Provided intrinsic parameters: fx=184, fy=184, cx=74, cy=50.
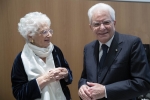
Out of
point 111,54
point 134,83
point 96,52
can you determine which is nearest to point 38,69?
point 96,52

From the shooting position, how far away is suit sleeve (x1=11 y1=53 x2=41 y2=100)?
1477 millimetres

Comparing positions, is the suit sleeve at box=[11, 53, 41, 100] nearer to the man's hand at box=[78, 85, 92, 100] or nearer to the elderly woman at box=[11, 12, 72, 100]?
the elderly woman at box=[11, 12, 72, 100]

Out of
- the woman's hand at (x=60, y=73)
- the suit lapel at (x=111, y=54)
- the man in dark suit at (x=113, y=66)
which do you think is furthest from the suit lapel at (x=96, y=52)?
the woman's hand at (x=60, y=73)

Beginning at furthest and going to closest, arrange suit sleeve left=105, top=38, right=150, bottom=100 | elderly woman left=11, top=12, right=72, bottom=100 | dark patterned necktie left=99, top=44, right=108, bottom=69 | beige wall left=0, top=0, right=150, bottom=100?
1. beige wall left=0, top=0, right=150, bottom=100
2. elderly woman left=11, top=12, right=72, bottom=100
3. dark patterned necktie left=99, top=44, right=108, bottom=69
4. suit sleeve left=105, top=38, right=150, bottom=100

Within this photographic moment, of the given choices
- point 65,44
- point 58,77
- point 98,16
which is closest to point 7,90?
point 65,44

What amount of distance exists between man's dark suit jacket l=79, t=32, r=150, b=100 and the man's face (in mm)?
66

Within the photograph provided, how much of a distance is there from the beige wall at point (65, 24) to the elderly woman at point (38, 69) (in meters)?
0.83

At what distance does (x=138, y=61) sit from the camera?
4.07 feet

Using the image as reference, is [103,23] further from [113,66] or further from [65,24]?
[65,24]

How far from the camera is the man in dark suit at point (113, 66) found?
1246 mm

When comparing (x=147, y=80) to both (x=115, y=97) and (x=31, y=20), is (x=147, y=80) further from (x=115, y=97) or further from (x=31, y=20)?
(x=31, y=20)

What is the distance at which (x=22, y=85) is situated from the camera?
1.51m

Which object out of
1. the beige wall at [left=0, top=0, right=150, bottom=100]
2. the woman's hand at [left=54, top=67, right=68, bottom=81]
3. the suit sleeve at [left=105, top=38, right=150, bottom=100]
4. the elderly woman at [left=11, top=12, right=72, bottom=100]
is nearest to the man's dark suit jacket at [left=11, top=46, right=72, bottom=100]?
the elderly woman at [left=11, top=12, right=72, bottom=100]

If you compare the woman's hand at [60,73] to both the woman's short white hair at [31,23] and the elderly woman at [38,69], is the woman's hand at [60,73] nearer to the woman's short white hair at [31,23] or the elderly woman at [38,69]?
the elderly woman at [38,69]
